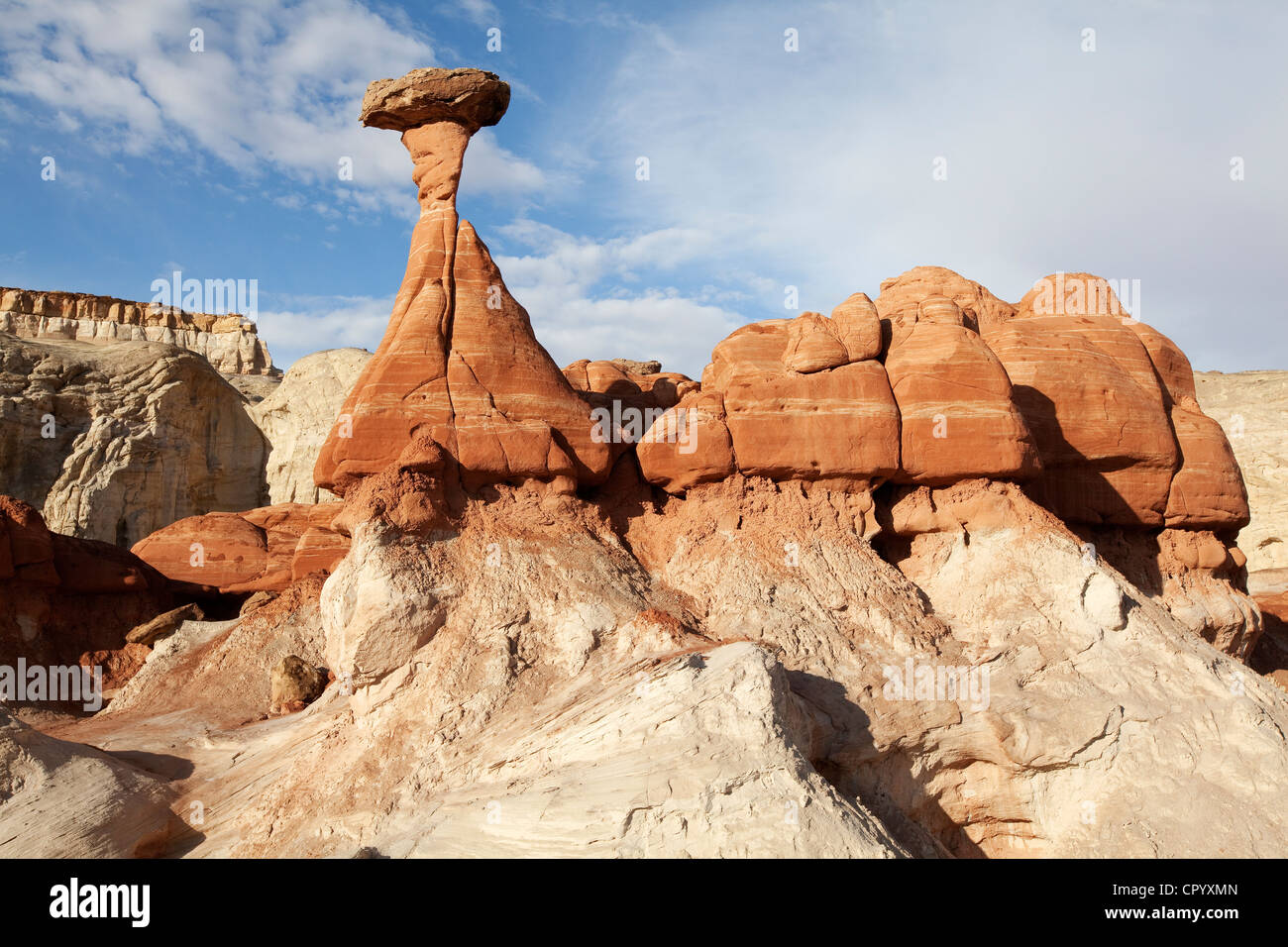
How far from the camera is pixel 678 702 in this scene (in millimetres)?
9062

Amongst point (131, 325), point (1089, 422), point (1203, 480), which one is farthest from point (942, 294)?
point (131, 325)

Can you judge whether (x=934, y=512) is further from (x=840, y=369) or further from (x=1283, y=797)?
(x=1283, y=797)

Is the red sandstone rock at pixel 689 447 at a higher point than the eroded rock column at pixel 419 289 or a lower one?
lower

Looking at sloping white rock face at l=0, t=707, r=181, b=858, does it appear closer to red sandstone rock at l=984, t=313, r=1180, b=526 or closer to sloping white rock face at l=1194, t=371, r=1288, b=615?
red sandstone rock at l=984, t=313, r=1180, b=526

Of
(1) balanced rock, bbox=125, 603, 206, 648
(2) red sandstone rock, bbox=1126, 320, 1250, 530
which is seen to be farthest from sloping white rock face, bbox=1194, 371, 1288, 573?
(1) balanced rock, bbox=125, 603, 206, 648

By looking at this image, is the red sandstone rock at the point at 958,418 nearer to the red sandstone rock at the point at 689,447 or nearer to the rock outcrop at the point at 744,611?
the rock outcrop at the point at 744,611

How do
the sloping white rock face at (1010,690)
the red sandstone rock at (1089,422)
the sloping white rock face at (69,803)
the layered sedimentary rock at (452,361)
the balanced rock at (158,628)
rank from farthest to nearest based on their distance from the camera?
the balanced rock at (158,628) < the red sandstone rock at (1089,422) < the layered sedimentary rock at (452,361) < the sloping white rock face at (1010,690) < the sloping white rock face at (69,803)

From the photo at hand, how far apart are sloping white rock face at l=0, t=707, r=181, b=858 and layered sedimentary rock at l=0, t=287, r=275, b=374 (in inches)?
1411

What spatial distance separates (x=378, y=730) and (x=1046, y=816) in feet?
24.4

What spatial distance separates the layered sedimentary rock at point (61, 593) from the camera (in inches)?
662

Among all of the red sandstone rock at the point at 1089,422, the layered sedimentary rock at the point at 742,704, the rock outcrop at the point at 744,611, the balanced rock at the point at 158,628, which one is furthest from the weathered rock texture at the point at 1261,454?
the balanced rock at the point at 158,628

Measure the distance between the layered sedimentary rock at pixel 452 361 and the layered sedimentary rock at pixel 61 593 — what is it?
6.96 meters
